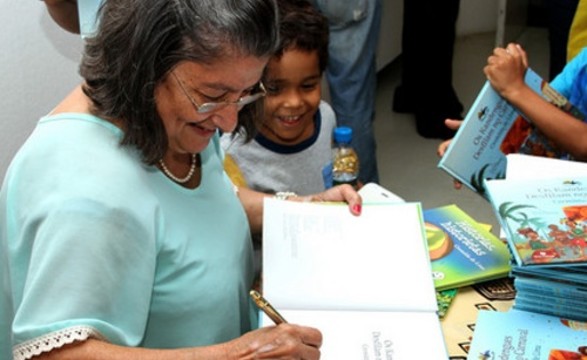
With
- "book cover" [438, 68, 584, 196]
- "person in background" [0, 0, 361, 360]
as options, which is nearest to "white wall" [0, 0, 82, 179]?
"person in background" [0, 0, 361, 360]

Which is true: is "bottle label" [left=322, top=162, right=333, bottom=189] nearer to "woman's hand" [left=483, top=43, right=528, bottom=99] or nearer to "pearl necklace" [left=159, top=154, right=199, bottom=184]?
"woman's hand" [left=483, top=43, right=528, bottom=99]

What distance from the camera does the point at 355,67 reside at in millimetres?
2719

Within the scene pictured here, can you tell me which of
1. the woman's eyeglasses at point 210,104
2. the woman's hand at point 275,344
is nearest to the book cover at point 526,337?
the woman's hand at point 275,344

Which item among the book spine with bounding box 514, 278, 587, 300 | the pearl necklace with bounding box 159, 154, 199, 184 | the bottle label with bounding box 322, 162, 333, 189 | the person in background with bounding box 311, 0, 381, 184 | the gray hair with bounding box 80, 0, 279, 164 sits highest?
the gray hair with bounding box 80, 0, 279, 164

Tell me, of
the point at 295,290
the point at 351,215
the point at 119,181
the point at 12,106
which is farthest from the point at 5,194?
the point at 12,106

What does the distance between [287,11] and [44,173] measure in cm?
88

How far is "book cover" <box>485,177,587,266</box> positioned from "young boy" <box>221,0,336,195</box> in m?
0.57

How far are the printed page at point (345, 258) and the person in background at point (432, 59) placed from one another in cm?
221

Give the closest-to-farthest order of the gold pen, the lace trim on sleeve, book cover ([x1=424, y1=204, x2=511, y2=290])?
the lace trim on sleeve < the gold pen < book cover ([x1=424, y1=204, x2=511, y2=290])

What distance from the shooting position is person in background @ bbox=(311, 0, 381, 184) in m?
2.59

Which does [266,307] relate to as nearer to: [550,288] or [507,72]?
[550,288]

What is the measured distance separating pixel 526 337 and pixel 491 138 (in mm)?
497

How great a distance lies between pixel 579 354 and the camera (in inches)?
41.3

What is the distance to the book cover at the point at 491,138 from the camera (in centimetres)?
142
